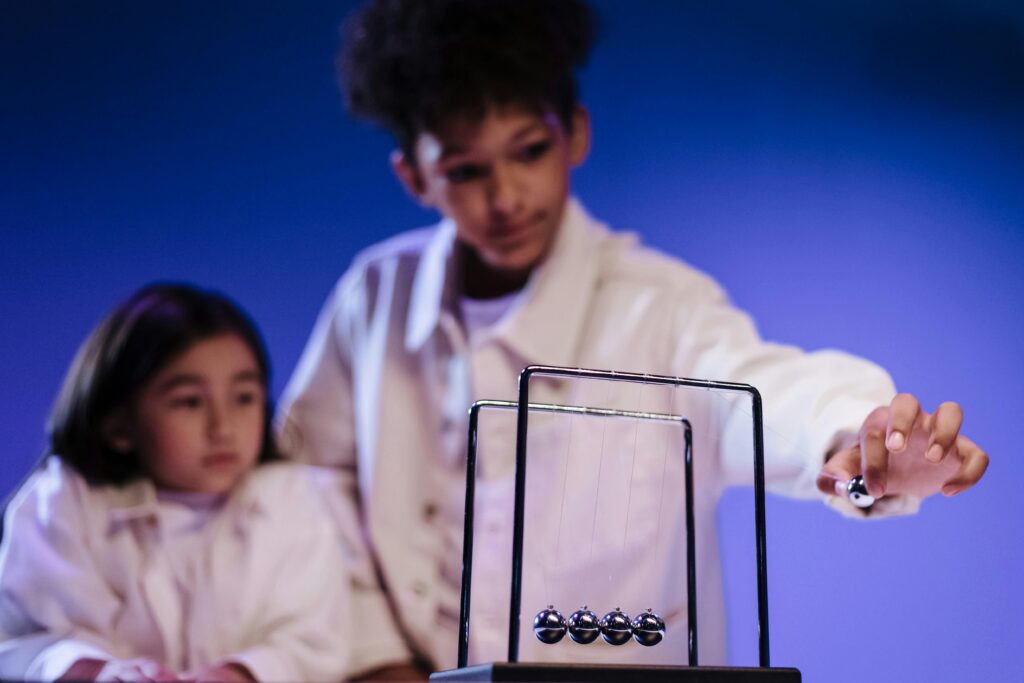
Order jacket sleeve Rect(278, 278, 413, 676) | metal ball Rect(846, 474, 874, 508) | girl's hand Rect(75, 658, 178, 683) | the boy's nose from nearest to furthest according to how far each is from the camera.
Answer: metal ball Rect(846, 474, 874, 508) < girl's hand Rect(75, 658, 178, 683) < jacket sleeve Rect(278, 278, 413, 676) < the boy's nose

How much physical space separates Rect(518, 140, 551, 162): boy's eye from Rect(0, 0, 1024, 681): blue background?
12 centimetres

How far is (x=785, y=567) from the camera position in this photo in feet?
7.72

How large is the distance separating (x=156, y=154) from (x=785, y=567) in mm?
1450

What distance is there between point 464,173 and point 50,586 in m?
1.08

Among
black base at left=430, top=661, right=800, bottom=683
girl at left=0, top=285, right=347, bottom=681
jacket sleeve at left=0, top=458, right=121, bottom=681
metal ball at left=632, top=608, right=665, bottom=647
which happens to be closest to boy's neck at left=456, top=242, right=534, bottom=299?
girl at left=0, top=285, right=347, bottom=681

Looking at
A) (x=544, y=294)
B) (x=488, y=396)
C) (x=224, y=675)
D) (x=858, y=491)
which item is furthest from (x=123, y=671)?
(x=858, y=491)

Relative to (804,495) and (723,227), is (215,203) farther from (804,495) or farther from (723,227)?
(804,495)

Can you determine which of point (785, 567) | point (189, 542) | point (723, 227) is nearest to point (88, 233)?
point (189, 542)

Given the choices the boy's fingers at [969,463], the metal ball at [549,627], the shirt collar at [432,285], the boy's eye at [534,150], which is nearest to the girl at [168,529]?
the shirt collar at [432,285]

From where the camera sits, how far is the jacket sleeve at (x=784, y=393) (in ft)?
5.64

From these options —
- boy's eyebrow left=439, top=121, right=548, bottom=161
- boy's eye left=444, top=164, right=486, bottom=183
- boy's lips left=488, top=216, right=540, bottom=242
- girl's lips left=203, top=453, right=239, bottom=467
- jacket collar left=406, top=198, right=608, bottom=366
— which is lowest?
girl's lips left=203, top=453, right=239, bottom=467

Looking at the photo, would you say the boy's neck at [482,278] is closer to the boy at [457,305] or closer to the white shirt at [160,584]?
the boy at [457,305]

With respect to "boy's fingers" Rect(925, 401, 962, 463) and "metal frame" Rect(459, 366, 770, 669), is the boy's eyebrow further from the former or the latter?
"boy's fingers" Rect(925, 401, 962, 463)

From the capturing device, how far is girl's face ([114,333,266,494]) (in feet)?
7.03
